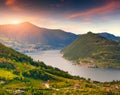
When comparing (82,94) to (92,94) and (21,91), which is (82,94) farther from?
(21,91)

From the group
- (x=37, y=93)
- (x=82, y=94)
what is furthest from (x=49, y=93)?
(x=82, y=94)

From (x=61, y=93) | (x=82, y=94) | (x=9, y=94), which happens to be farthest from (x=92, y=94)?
(x=9, y=94)

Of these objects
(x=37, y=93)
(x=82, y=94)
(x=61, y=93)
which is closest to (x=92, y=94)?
(x=82, y=94)

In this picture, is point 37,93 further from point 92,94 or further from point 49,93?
point 92,94

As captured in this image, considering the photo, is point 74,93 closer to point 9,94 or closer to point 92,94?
point 92,94

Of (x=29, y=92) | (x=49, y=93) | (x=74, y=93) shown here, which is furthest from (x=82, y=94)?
(x=29, y=92)

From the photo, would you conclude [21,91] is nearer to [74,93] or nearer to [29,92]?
[29,92]
